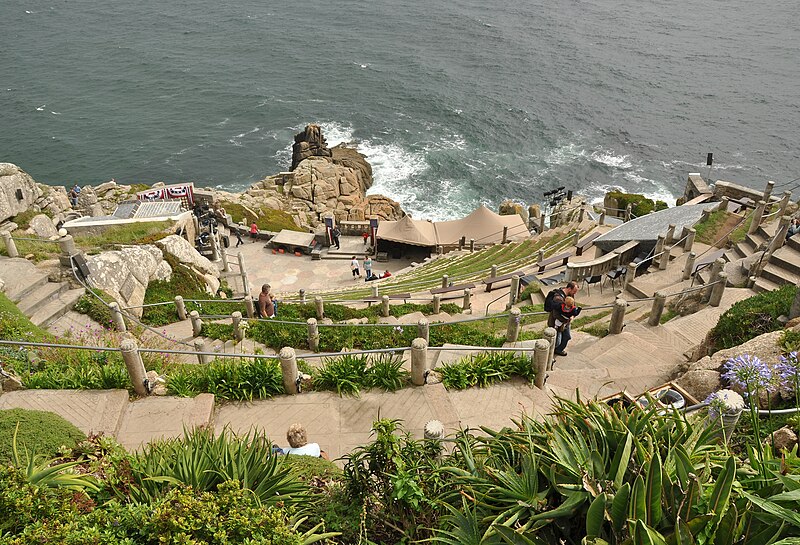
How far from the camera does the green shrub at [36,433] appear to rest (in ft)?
21.5

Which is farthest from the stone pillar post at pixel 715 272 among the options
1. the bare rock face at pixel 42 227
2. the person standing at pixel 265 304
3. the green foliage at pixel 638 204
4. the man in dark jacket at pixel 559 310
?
the bare rock face at pixel 42 227

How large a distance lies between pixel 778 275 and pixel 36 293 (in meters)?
19.6

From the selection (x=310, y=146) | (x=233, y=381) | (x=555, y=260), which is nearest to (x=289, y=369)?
(x=233, y=381)

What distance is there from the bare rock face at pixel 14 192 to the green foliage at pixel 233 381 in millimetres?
22124

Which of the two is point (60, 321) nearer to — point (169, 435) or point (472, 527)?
point (169, 435)

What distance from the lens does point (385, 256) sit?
3150cm

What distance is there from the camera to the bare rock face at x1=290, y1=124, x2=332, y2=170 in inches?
1882

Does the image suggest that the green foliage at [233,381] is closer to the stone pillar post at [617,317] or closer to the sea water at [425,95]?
the stone pillar post at [617,317]

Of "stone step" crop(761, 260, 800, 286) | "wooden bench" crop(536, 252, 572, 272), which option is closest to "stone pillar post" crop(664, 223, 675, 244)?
"wooden bench" crop(536, 252, 572, 272)

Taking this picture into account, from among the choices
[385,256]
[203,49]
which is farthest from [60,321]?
[203,49]

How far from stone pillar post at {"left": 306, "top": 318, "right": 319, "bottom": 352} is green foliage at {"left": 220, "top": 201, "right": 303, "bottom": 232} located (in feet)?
75.0

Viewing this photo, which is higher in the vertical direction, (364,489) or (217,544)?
(217,544)

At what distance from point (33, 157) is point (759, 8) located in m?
110

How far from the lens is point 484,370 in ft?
31.8
